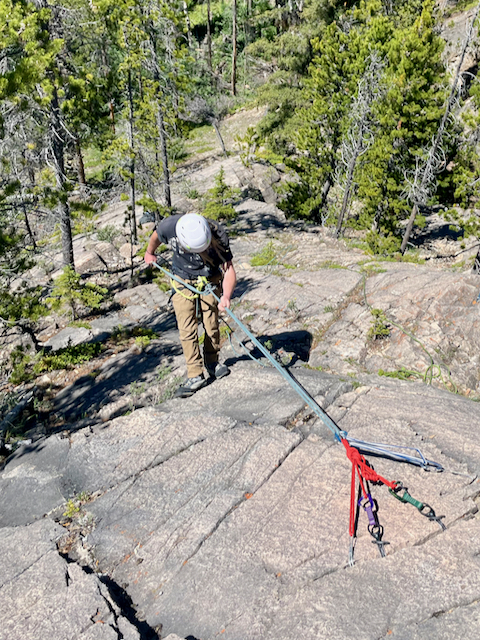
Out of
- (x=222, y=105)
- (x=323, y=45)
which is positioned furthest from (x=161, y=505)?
(x=222, y=105)

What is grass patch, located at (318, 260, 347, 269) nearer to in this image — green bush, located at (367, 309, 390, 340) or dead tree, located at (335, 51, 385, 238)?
green bush, located at (367, 309, 390, 340)

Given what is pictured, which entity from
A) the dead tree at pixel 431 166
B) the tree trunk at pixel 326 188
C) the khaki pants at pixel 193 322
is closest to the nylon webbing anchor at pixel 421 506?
the khaki pants at pixel 193 322

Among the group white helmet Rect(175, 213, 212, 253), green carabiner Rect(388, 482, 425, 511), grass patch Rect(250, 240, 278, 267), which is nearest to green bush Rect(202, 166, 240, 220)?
grass patch Rect(250, 240, 278, 267)

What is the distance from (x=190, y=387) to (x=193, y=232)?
6.84ft

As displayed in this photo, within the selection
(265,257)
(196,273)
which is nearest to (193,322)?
(196,273)

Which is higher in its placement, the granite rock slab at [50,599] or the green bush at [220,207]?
the granite rock slab at [50,599]

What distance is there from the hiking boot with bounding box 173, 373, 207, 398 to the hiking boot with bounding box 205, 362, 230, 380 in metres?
0.23

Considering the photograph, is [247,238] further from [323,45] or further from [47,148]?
[323,45]

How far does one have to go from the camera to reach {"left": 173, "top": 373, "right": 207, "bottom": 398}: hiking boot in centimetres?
571

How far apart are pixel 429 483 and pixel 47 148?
39.6 ft

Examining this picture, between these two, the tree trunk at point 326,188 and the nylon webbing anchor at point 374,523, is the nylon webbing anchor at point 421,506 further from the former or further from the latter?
the tree trunk at point 326,188

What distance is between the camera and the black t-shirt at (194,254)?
17.3ft

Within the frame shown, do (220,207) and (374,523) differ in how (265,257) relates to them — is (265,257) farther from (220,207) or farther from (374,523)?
(374,523)

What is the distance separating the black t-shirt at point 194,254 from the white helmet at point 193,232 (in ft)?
1.11
